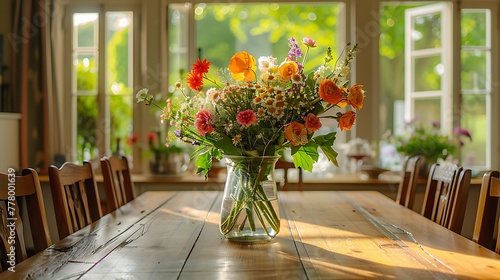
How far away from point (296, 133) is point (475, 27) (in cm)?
333

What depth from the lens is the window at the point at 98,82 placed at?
15.4 feet

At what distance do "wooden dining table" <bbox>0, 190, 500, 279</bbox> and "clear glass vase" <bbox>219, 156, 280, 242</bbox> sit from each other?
41 mm

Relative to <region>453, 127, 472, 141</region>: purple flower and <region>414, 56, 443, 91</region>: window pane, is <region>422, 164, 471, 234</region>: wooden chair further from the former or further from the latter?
<region>414, 56, 443, 91</region>: window pane

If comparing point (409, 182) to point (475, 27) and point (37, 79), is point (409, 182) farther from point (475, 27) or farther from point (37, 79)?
point (37, 79)

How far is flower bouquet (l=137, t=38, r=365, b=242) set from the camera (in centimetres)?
182

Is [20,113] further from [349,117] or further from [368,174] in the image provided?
[349,117]

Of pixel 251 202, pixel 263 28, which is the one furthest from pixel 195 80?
pixel 263 28

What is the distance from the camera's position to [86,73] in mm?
4754

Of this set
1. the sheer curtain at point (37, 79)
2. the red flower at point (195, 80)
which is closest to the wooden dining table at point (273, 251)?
the red flower at point (195, 80)

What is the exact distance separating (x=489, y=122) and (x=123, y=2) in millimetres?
Answer: 2739

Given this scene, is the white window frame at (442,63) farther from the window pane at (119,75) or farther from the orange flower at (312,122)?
the orange flower at (312,122)

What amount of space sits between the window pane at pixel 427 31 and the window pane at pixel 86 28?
2305mm

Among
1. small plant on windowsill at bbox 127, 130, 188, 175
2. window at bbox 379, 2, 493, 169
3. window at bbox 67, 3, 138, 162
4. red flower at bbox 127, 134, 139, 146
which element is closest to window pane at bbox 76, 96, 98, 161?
window at bbox 67, 3, 138, 162

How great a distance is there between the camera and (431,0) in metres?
4.59
